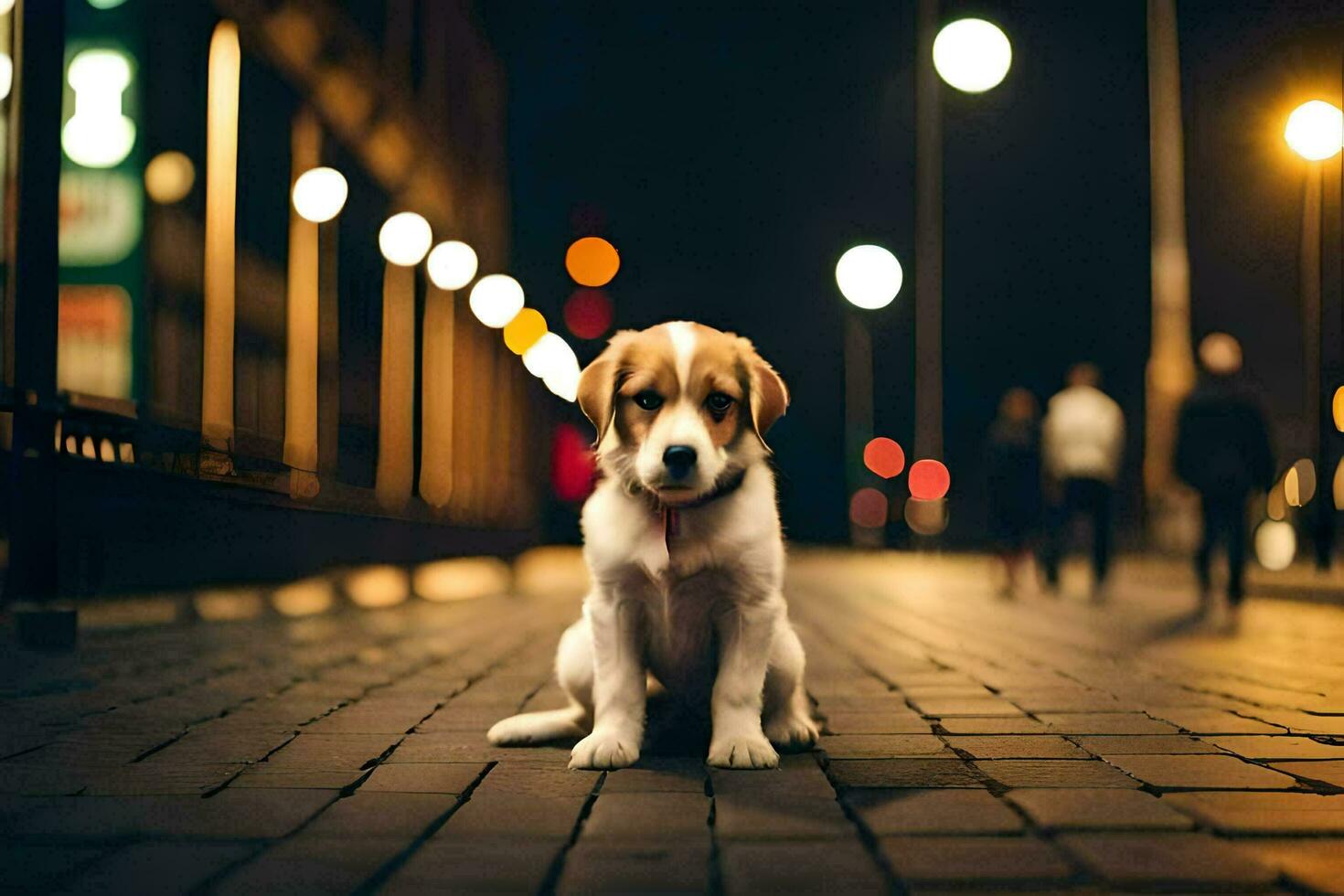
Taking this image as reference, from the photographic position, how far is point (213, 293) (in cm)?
1220

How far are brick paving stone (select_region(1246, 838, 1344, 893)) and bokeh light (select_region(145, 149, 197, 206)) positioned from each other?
34.3ft

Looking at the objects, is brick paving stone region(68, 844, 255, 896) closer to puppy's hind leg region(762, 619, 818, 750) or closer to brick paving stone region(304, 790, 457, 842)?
brick paving stone region(304, 790, 457, 842)

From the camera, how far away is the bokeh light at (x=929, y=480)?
3247 cm

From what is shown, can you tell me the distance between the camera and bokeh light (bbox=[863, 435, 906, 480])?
6825cm

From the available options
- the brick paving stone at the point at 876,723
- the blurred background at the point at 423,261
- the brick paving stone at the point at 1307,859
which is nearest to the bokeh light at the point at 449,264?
the blurred background at the point at 423,261

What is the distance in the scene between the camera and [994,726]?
4.82 m

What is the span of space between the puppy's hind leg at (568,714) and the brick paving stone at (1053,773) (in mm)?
1218

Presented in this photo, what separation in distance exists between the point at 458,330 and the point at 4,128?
13604mm

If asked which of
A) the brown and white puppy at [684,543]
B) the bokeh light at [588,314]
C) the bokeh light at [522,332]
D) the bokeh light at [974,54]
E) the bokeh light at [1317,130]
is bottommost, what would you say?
the brown and white puppy at [684,543]

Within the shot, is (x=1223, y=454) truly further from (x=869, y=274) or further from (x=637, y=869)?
(x=637, y=869)

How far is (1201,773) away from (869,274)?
12666 millimetres

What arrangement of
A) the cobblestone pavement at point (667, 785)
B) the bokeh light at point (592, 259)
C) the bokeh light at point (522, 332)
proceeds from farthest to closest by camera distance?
the bokeh light at point (592, 259) → the bokeh light at point (522, 332) → the cobblestone pavement at point (667, 785)

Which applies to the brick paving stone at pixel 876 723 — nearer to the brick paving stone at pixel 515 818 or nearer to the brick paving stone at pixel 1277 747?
the brick paving stone at pixel 1277 747

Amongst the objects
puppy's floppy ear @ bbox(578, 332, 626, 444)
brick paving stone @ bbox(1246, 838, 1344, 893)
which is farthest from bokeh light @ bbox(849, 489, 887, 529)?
brick paving stone @ bbox(1246, 838, 1344, 893)
